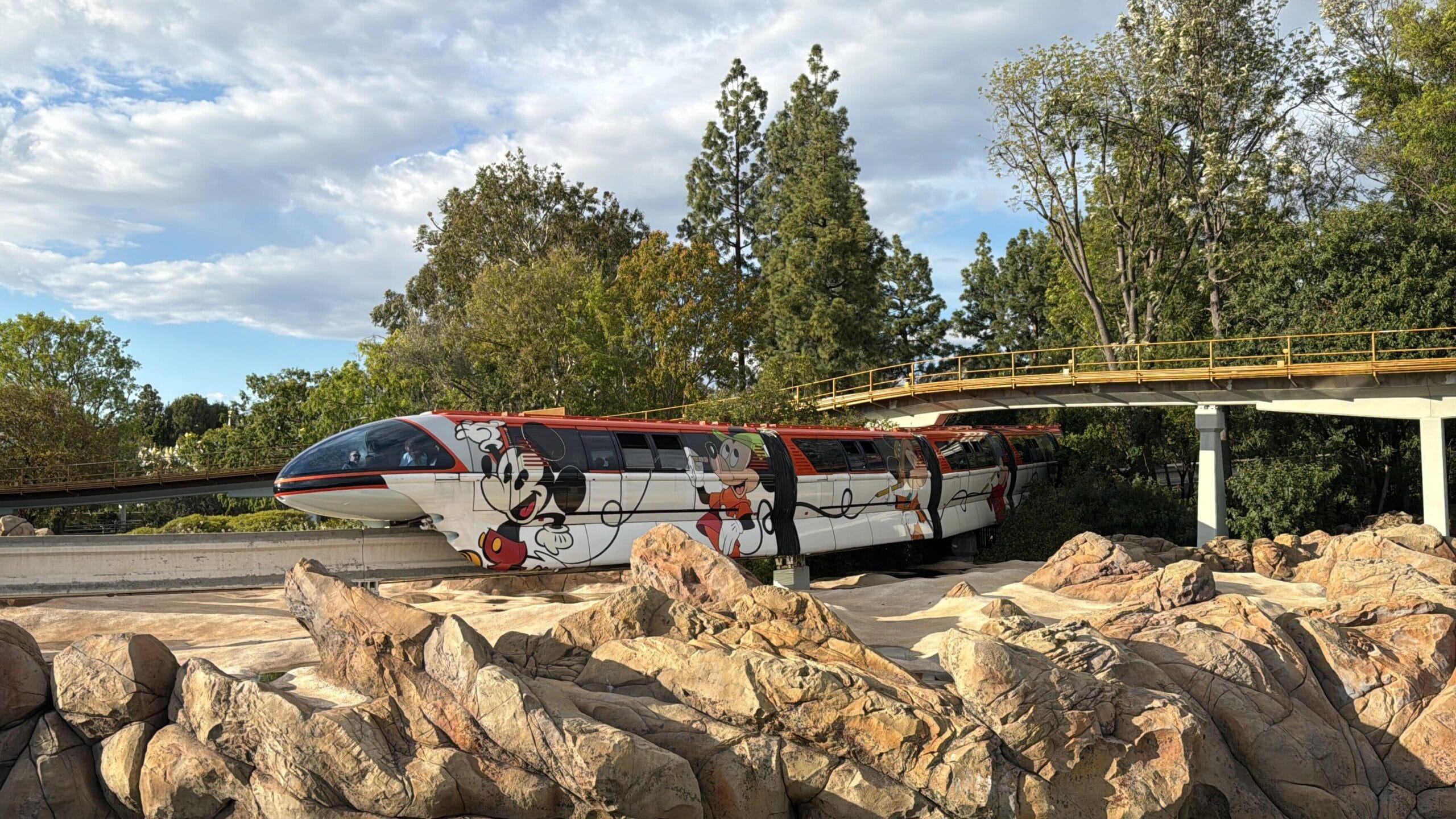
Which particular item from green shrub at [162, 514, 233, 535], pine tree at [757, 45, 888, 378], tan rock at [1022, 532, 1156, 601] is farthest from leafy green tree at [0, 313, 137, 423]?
tan rock at [1022, 532, 1156, 601]

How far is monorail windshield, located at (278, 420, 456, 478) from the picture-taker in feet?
64.2

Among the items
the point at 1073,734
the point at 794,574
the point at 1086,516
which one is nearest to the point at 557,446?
the point at 794,574

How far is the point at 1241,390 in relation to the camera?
34250 mm

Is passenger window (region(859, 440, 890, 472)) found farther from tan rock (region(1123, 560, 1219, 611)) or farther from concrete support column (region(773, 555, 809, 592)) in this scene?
tan rock (region(1123, 560, 1219, 611))

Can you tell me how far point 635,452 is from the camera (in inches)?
896

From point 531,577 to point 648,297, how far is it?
19.5m

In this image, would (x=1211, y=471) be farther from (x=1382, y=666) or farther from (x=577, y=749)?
(x=577, y=749)

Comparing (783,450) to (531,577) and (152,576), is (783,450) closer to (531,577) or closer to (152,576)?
(531,577)

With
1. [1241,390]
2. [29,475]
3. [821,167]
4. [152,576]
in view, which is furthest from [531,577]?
[821,167]

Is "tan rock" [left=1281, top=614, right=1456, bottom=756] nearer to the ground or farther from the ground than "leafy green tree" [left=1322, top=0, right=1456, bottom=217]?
nearer to the ground

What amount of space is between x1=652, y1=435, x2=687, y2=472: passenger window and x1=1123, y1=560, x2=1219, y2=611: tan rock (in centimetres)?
970

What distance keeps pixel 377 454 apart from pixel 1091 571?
15.8 m

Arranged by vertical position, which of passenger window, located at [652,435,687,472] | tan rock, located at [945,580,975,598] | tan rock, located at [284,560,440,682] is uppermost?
passenger window, located at [652,435,687,472]

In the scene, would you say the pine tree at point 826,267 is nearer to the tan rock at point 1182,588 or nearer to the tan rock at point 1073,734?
the tan rock at point 1182,588
